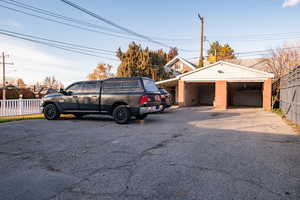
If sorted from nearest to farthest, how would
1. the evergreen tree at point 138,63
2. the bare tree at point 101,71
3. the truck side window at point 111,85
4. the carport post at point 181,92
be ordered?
the truck side window at point 111,85, the carport post at point 181,92, the evergreen tree at point 138,63, the bare tree at point 101,71

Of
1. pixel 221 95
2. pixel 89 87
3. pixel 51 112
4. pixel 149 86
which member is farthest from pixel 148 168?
pixel 221 95

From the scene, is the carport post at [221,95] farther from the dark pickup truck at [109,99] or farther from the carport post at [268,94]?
the dark pickup truck at [109,99]

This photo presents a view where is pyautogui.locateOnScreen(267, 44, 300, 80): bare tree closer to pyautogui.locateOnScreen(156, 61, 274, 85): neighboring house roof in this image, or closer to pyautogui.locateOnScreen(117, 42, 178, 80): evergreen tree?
pyautogui.locateOnScreen(156, 61, 274, 85): neighboring house roof

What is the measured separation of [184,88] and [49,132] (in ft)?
52.9

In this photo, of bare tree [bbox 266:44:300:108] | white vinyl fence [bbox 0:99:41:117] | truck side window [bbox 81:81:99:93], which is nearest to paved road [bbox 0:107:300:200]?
truck side window [bbox 81:81:99:93]

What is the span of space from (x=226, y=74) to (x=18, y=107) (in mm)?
17686

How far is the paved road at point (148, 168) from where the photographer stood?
9.18 feet

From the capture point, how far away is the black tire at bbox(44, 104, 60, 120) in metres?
10.0

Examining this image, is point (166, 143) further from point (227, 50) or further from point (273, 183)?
point (227, 50)

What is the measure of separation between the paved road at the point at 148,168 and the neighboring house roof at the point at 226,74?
13.7m

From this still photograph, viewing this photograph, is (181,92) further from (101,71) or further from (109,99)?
(101,71)

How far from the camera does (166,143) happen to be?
5574 millimetres

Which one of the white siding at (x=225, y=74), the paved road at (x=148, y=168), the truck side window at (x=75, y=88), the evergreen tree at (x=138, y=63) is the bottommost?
the paved road at (x=148, y=168)

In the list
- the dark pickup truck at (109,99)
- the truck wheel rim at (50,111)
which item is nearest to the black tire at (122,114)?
the dark pickup truck at (109,99)
